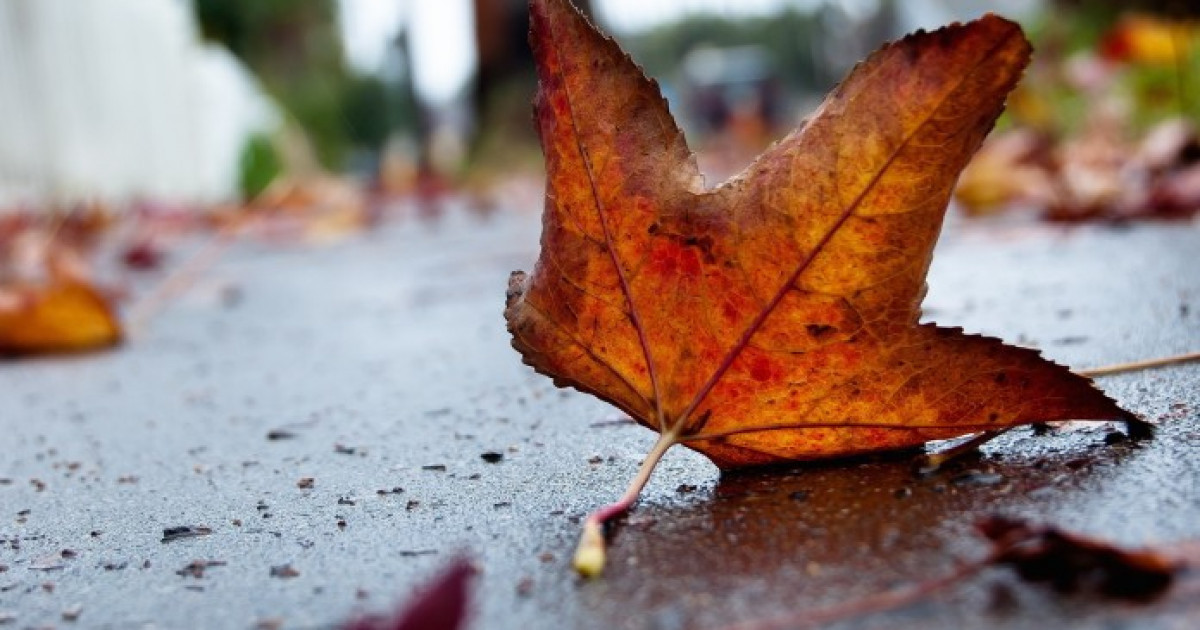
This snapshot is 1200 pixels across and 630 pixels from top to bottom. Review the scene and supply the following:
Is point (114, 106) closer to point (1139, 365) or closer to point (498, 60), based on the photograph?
point (498, 60)

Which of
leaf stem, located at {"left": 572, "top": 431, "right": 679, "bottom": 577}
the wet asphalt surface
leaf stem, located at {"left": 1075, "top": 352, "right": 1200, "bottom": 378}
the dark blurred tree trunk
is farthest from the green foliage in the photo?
leaf stem, located at {"left": 572, "top": 431, "right": 679, "bottom": 577}

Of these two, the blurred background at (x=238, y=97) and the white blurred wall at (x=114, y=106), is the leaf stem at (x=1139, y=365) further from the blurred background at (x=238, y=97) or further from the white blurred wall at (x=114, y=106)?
the white blurred wall at (x=114, y=106)

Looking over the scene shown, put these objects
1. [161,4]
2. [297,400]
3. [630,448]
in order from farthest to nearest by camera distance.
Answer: [161,4] < [297,400] < [630,448]

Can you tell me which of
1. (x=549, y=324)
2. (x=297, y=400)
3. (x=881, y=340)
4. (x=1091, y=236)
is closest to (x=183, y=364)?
(x=297, y=400)

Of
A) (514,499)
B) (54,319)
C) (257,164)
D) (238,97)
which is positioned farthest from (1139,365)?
(238,97)

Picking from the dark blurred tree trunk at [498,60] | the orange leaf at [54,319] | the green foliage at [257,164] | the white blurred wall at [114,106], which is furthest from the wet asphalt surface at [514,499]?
the green foliage at [257,164]

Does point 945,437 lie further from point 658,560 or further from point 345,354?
point 345,354
